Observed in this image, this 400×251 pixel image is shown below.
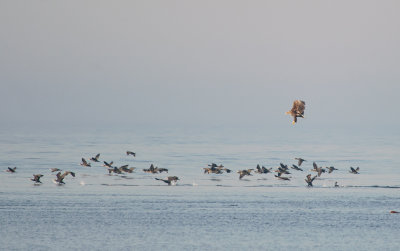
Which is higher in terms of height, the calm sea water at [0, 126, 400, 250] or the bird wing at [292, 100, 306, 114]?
the bird wing at [292, 100, 306, 114]

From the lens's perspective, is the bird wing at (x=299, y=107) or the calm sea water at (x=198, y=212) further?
the calm sea water at (x=198, y=212)

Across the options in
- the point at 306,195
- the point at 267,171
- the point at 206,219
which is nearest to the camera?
the point at 206,219

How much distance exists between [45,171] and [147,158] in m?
24.3

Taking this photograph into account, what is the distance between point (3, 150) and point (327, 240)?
237 ft

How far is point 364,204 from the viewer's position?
163 feet

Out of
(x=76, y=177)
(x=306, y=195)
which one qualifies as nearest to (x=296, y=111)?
(x=306, y=195)

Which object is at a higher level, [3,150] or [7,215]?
[3,150]

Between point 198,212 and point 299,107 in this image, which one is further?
point 198,212

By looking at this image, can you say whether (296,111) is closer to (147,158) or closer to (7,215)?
(7,215)

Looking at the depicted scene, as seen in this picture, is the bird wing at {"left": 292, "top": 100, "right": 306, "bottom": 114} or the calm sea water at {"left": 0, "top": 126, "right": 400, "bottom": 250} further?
the calm sea water at {"left": 0, "top": 126, "right": 400, "bottom": 250}

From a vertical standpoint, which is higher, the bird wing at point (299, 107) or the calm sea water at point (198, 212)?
the bird wing at point (299, 107)

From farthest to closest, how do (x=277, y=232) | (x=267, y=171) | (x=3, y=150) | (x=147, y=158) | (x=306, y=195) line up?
(x=3, y=150), (x=147, y=158), (x=267, y=171), (x=306, y=195), (x=277, y=232)

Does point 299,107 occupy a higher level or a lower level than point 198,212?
higher

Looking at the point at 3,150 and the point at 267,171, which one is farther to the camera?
the point at 3,150
